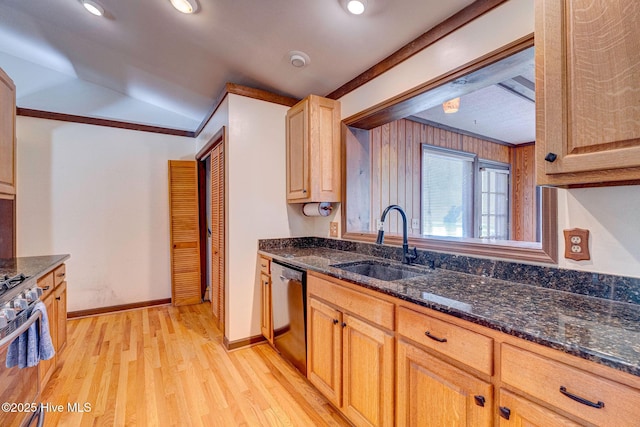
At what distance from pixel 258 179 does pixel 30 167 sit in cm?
263

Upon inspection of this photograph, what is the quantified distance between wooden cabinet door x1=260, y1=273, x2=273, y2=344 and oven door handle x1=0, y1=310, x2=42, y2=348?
142 centimetres

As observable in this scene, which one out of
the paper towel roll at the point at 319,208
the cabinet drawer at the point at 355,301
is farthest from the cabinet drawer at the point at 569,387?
the paper towel roll at the point at 319,208

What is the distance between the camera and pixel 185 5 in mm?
1880

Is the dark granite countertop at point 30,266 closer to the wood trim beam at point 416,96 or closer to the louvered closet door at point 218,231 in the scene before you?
the louvered closet door at point 218,231

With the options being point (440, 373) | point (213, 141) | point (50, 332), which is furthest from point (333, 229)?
point (50, 332)

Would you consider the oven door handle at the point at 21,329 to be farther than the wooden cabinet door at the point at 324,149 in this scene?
No

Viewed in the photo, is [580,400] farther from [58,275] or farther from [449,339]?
[58,275]

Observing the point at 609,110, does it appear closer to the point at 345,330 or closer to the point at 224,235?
the point at 345,330

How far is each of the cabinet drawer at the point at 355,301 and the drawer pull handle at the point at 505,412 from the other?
0.47 meters

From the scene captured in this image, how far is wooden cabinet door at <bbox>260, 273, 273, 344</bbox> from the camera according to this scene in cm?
247

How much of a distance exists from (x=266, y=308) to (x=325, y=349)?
0.93 metres

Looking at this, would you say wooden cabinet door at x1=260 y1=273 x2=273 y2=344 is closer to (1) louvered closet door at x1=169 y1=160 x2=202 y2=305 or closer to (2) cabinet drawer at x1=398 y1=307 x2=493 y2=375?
(2) cabinet drawer at x1=398 y1=307 x2=493 y2=375

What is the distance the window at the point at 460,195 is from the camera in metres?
3.55

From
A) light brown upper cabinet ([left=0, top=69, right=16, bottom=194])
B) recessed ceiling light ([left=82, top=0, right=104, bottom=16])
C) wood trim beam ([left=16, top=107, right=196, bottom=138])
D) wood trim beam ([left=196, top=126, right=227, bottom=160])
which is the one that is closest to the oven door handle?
light brown upper cabinet ([left=0, top=69, right=16, bottom=194])
